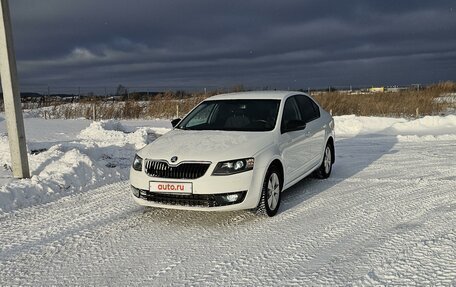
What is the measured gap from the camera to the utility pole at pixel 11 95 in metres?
7.17

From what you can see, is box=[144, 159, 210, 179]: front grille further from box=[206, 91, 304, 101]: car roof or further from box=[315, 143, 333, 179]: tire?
box=[315, 143, 333, 179]: tire

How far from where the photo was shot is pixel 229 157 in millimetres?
5168

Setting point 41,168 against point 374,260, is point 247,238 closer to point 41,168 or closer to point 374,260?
point 374,260

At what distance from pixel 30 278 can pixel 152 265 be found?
3.55ft

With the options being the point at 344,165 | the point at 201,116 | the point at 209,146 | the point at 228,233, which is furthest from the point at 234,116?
the point at 344,165

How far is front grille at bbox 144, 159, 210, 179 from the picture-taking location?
16.8 feet

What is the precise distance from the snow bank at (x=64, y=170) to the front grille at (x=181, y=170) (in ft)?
7.69

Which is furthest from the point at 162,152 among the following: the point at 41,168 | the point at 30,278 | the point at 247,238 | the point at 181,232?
the point at 41,168

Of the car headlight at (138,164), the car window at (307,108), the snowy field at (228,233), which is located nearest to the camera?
the snowy field at (228,233)

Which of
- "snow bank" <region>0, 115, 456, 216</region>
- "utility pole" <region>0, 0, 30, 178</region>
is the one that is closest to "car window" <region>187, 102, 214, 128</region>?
"snow bank" <region>0, 115, 456, 216</region>

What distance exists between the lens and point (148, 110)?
2611 cm

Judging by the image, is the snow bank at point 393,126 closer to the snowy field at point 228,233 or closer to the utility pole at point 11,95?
the snowy field at point 228,233

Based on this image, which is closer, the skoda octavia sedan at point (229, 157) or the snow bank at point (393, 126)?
the skoda octavia sedan at point (229, 157)

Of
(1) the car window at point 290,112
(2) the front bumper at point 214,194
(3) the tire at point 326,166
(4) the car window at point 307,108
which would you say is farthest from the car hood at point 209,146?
(3) the tire at point 326,166
